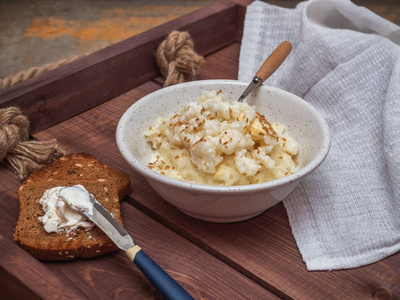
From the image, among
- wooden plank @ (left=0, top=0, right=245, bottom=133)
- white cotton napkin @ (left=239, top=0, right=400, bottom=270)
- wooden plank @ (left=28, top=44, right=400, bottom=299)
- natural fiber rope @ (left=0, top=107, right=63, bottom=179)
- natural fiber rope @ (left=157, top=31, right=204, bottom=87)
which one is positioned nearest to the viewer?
wooden plank @ (left=28, top=44, right=400, bottom=299)

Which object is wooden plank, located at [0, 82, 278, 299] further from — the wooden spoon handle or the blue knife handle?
the wooden spoon handle

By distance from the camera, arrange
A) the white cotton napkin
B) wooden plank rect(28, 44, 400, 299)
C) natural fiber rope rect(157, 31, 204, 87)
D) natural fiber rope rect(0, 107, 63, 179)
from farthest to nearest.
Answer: natural fiber rope rect(157, 31, 204, 87) < natural fiber rope rect(0, 107, 63, 179) < the white cotton napkin < wooden plank rect(28, 44, 400, 299)

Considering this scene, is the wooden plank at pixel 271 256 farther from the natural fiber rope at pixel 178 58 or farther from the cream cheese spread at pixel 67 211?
the natural fiber rope at pixel 178 58

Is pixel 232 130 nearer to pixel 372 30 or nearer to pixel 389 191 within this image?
pixel 389 191

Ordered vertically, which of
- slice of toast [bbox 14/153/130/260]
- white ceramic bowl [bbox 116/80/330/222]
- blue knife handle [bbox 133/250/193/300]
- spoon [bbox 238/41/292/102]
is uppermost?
spoon [bbox 238/41/292/102]

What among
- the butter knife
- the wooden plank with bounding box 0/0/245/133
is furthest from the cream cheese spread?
the wooden plank with bounding box 0/0/245/133

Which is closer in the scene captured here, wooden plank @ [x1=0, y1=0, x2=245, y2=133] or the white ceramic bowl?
the white ceramic bowl

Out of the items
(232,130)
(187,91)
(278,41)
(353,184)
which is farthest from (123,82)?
(353,184)
